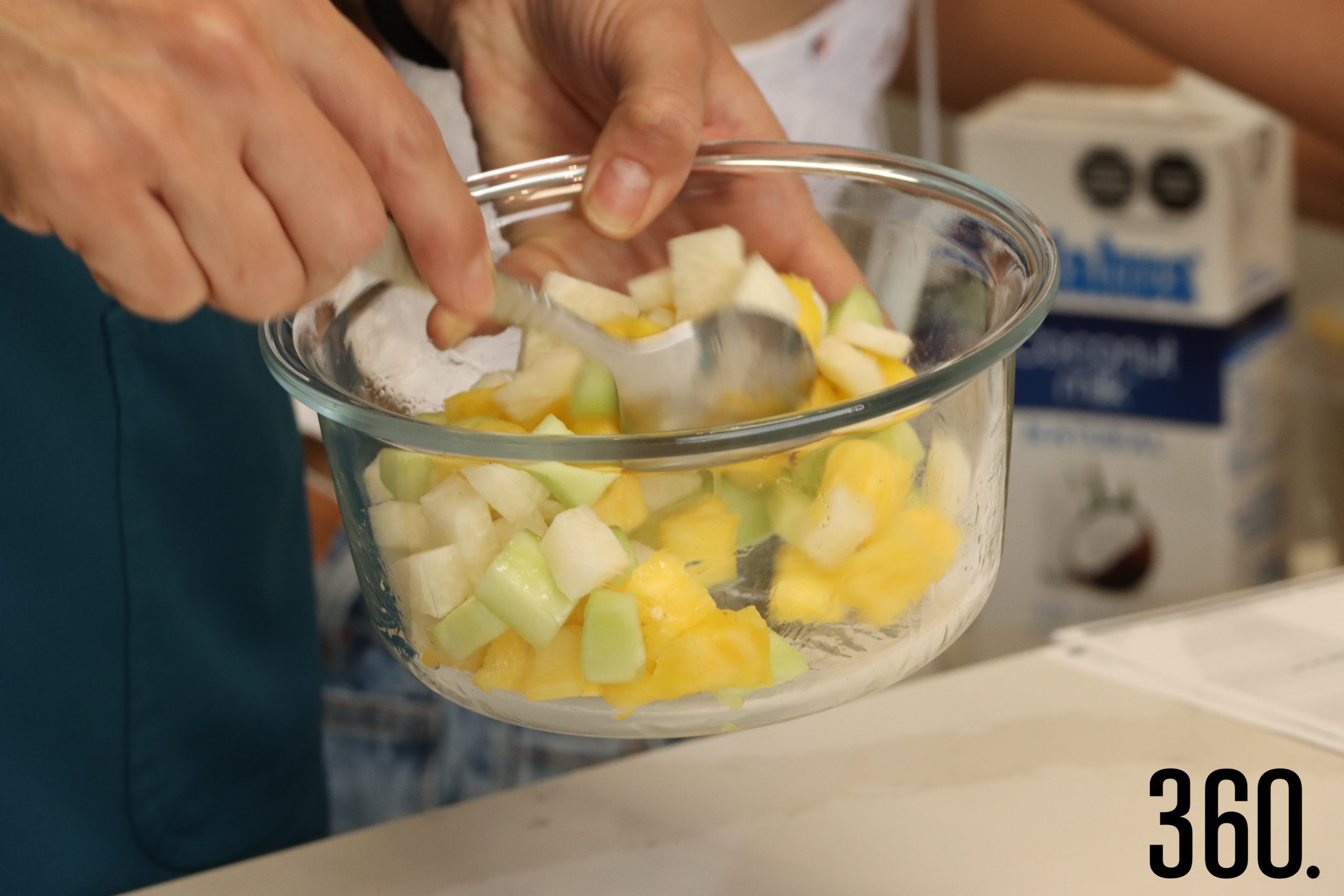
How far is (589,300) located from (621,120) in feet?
0.34

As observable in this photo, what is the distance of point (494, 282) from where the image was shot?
0.62 m

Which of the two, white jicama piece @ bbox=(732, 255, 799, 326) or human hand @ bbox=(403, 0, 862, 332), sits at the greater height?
human hand @ bbox=(403, 0, 862, 332)

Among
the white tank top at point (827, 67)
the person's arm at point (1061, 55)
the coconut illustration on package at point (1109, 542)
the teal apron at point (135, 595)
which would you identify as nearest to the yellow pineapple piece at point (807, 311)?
the teal apron at point (135, 595)

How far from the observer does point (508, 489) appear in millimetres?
549

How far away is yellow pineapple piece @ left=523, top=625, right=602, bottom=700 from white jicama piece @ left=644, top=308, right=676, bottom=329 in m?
0.22

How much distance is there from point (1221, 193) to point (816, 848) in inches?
52.1

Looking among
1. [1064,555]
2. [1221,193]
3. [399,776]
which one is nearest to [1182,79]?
[1221,193]

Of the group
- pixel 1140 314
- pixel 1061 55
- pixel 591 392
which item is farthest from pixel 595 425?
pixel 1061 55

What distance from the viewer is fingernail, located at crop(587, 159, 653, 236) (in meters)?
0.72

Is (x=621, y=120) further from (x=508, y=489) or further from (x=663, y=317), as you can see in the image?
(x=508, y=489)

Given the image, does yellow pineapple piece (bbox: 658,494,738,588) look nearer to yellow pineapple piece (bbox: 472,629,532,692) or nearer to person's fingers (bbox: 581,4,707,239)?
yellow pineapple piece (bbox: 472,629,532,692)

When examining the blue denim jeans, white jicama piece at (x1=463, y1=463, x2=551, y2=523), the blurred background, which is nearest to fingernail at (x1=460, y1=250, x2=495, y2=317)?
white jicama piece at (x1=463, y1=463, x2=551, y2=523)

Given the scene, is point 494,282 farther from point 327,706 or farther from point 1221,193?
point 1221,193

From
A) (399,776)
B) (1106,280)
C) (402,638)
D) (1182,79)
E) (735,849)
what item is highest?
(1182,79)
